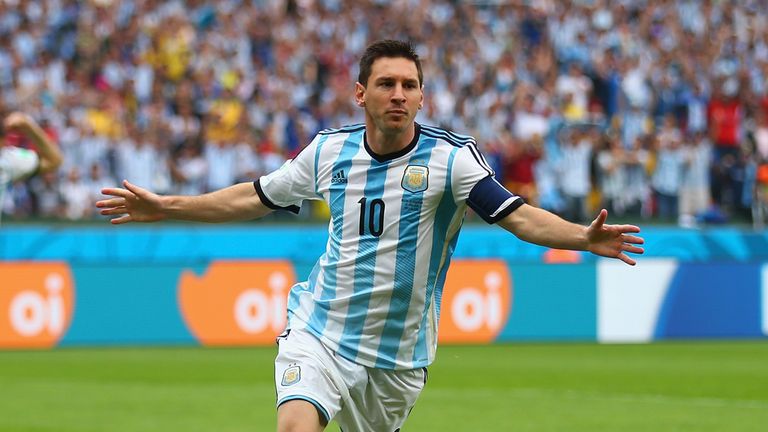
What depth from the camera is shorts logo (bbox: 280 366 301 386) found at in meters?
6.15

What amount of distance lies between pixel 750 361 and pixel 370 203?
36.0ft

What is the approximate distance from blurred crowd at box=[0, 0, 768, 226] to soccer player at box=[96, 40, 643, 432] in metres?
14.2

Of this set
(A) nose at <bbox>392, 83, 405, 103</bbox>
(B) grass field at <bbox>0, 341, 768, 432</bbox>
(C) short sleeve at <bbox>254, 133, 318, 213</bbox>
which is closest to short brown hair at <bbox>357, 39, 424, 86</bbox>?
(A) nose at <bbox>392, 83, 405, 103</bbox>

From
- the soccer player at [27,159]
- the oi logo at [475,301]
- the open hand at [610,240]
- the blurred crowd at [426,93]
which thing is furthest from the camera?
the blurred crowd at [426,93]

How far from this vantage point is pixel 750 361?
1630cm

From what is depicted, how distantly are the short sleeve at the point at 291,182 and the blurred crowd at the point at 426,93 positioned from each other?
1382 centimetres

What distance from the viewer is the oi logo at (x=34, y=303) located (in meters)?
16.9

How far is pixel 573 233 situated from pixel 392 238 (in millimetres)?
847

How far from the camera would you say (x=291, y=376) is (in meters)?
6.18

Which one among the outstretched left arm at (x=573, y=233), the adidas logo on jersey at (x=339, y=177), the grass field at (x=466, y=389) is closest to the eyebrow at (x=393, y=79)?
the adidas logo on jersey at (x=339, y=177)

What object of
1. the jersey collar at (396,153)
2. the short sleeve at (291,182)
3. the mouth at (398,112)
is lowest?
the short sleeve at (291,182)

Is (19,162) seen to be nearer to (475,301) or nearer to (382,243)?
(382,243)

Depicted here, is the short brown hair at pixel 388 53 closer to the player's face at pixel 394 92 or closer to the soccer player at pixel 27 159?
the player's face at pixel 394 92

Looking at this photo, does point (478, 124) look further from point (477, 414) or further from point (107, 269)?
point (477, 414)
